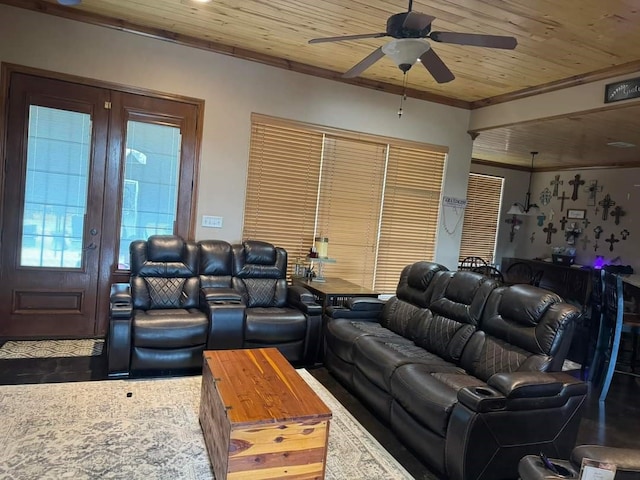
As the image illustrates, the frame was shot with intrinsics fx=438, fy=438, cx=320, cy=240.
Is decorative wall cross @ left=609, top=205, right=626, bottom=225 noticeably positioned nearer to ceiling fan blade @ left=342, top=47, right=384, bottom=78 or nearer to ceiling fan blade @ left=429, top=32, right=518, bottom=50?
ceiling fan blade @ left=429, top=32, right=518, bottom=50

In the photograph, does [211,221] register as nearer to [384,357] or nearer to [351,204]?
[351,204]

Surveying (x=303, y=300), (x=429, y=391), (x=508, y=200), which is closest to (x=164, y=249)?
(x=303, y=300)

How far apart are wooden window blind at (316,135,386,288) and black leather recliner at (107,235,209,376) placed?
1.74 m

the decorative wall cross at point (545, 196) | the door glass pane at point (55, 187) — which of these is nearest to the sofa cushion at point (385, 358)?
the door glass pane at point (55, 187)

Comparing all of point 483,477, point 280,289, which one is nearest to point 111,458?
point 483,477

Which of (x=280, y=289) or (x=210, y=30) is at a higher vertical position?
(x=210, y=30)

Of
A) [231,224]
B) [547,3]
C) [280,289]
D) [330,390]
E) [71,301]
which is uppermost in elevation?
[547,3]

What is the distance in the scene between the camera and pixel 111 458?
7.72ft

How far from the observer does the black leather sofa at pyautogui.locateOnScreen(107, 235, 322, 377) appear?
11.4ft

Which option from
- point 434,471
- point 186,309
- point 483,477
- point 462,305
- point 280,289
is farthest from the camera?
point 280,289

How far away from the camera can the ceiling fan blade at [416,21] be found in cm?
234

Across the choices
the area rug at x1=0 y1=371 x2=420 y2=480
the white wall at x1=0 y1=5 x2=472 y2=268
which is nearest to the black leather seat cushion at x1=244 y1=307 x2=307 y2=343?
the area rug at x1=0 y1=371 x2=420 y2=480

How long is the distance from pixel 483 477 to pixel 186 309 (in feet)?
9.07

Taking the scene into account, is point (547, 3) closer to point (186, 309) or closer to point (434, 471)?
point (434, 471)
